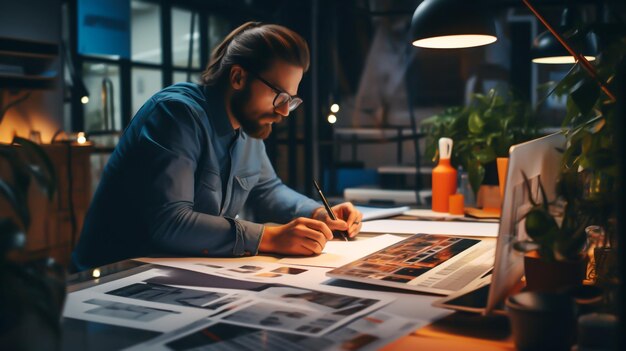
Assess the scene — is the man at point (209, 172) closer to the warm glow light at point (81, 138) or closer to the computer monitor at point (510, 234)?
the computer monitor at point (510, 234)

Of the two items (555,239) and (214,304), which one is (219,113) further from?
(555,239)

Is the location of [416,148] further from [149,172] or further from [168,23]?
[149,172]

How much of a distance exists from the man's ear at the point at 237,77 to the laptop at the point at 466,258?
701mm

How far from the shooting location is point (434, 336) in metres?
0.93

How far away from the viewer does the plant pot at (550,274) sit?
1.09 metres

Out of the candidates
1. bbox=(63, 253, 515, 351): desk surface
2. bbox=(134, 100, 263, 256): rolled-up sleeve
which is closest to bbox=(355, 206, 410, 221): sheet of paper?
bbox=(134, 100, 263, 256): rolled-up sleeve

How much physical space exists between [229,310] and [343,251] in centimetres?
59

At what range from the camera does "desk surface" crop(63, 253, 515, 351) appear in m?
0.89

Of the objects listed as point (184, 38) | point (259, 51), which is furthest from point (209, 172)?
point (184, 38)

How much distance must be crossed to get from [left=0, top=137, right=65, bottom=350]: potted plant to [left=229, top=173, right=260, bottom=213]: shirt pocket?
50.7 inches

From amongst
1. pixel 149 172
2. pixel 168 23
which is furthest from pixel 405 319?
pixel 168 23

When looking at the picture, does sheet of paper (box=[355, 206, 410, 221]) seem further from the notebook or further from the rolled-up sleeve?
the rolled-up sleeve

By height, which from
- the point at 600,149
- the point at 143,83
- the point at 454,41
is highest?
the point at 143,83

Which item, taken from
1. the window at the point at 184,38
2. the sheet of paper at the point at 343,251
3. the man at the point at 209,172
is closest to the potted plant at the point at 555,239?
the sheet of paper at the point at 343,251
